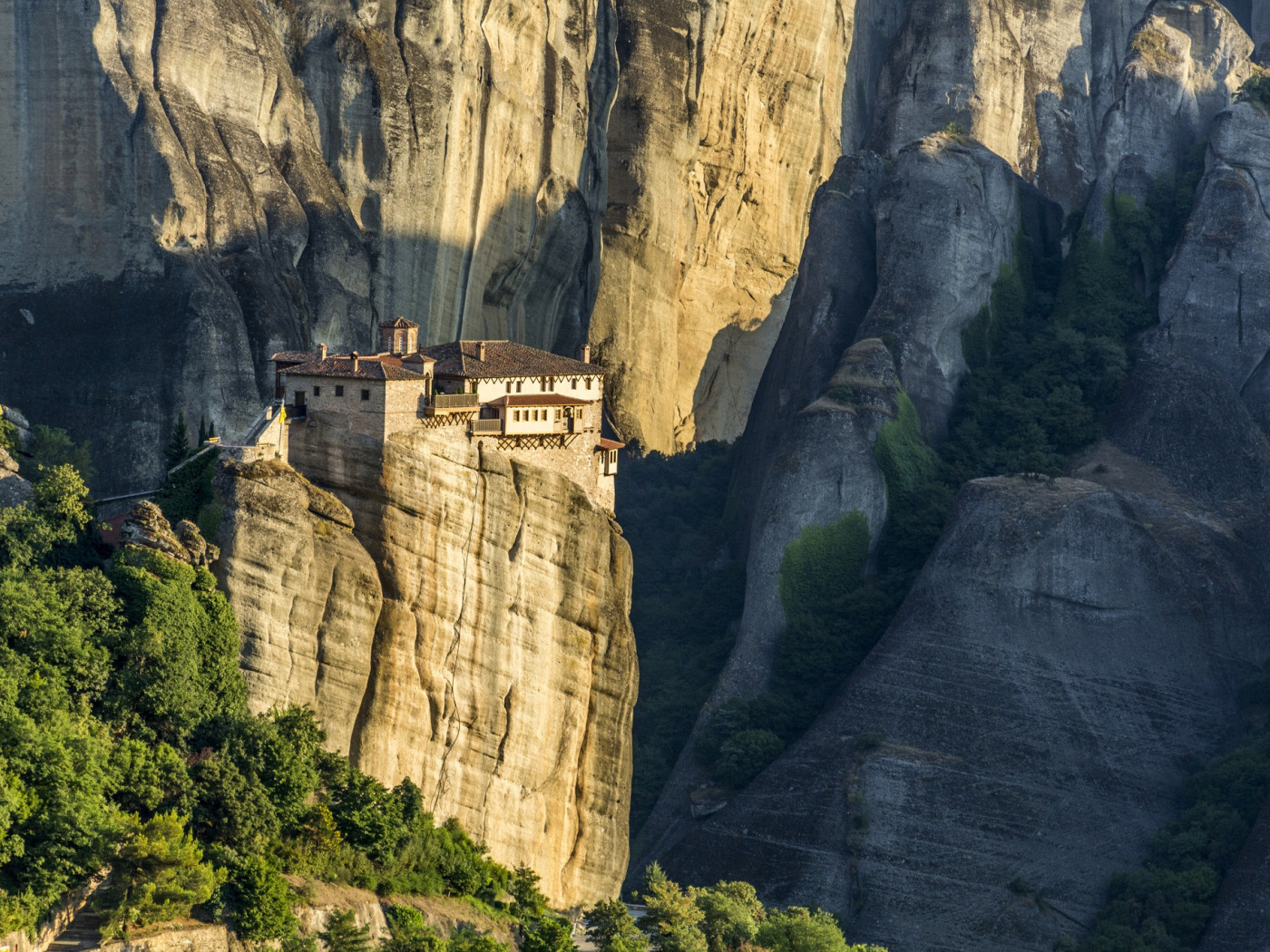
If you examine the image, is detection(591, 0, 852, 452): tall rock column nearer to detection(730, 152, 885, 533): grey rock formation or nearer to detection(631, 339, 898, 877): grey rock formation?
detection(730, 152, 885, 533): grey rock formation

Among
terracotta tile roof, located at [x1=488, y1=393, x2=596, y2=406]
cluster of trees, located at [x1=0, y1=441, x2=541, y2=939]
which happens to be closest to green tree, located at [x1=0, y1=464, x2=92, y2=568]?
cluster of trees, located at [x1=0, y1=441, x2=541, y2=939]

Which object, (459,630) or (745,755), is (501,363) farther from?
(745,755)

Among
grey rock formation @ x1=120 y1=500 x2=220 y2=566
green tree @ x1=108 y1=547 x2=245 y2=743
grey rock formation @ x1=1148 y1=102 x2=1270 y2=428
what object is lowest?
green tree @ x1=108 y1=547 x2=245 y2=743

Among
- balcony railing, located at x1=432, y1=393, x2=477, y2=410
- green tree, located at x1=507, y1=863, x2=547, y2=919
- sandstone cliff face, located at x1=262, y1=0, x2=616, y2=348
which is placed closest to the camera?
green tree, located at x1=507, y1=863, x2=547, y2=919

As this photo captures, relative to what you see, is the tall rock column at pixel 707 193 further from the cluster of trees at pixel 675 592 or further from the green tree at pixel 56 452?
the green tree at pixel 56 452

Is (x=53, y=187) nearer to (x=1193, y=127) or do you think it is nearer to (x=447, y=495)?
(x=447, y=495)

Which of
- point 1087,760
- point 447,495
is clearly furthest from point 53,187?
point 1087,760
